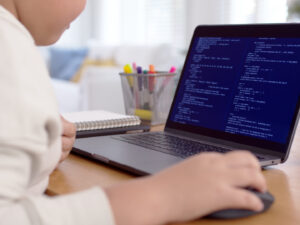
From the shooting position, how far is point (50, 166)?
1.67 feet

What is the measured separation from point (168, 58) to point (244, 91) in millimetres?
3267

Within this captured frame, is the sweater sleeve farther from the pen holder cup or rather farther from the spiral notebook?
the pen holder cup

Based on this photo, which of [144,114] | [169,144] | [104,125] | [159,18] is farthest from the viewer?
[159,18]

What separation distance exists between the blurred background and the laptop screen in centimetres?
220

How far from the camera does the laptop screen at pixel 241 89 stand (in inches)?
30.4

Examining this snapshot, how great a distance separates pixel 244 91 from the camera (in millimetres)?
843

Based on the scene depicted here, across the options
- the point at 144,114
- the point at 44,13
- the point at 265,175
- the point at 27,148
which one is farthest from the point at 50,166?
the point at 144,114

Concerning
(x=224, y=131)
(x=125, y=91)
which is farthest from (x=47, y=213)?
(x=125, y=91)

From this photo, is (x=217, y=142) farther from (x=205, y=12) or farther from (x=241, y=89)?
(x=205, y=12)

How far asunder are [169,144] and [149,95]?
375 mm

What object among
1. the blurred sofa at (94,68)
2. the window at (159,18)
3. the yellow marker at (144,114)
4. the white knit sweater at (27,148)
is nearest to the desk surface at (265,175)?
A: the white knit sweater at (27,148)

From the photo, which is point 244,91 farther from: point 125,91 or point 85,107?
point 85,107

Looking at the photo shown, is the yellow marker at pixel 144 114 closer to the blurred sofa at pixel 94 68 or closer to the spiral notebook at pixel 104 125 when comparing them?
the spiral notebook at pixel 104 125

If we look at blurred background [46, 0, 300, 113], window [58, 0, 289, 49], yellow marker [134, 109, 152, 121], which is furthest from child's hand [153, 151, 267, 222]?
window [58, 0, 289, 49]
